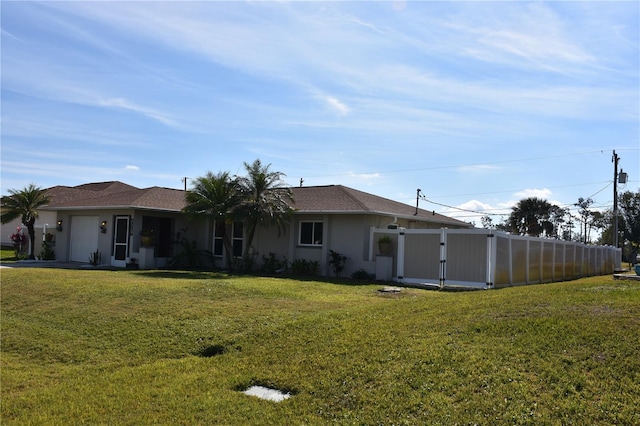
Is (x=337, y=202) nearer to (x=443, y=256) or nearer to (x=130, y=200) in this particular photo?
(x=443, y=256)

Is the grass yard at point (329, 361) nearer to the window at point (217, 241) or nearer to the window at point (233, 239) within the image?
the window at point (233, 239)

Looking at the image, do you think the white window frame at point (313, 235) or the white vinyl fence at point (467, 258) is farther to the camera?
the white window frame at point (313, 235)

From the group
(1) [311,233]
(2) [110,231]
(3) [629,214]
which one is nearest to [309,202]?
(1) [311,233]

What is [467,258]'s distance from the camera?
57.4 feet

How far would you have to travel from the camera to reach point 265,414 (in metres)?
6.08

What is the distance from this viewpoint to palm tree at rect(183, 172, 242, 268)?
71.3 feet

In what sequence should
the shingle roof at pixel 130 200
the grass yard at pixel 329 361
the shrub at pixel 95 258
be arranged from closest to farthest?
the grass yard at pixel 329 361 → the shingle roof at pixel 130 200 → the shrub at pixel 95 258

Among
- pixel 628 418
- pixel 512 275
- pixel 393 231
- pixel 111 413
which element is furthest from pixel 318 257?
pixel 628 418

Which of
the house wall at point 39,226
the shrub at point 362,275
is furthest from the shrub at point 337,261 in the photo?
the house wall at point 39,226

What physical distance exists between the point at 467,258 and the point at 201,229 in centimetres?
1355

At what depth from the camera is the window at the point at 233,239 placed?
24.4 meters

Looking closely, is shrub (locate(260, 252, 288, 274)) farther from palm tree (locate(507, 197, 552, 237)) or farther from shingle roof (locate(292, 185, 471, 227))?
palm tree (locate(507, 197, 552, 237))

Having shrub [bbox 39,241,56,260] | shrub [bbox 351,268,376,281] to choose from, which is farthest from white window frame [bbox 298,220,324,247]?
shrub [bbox 39,241,56,260]

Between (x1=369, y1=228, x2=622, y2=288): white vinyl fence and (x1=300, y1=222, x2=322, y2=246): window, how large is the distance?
2.66m
